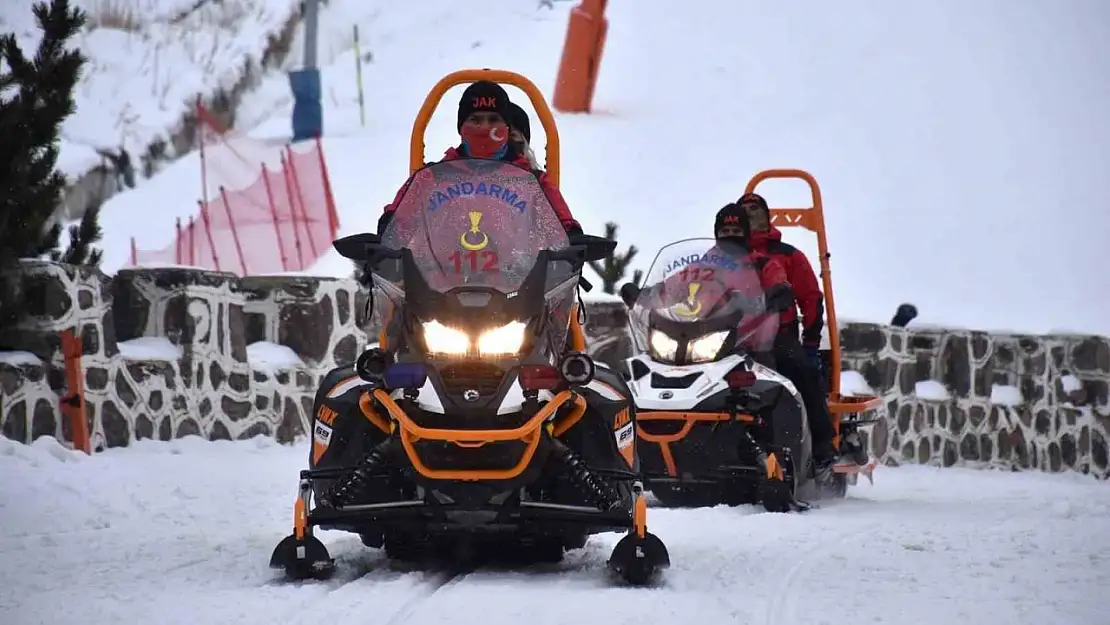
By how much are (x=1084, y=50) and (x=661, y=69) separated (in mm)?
10112

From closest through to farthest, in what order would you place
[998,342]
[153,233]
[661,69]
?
1. [998,342]
2. [153,233]
3. [661,69]

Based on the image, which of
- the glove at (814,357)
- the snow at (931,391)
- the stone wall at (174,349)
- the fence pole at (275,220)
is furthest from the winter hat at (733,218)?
the fence pole at (275,220)

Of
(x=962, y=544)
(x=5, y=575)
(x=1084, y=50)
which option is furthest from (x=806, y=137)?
(x=5, y=575)

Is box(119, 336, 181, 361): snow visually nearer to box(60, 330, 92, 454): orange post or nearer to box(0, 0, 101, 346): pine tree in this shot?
box(60, 330, 92, 454): orange post

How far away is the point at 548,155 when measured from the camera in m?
7.06

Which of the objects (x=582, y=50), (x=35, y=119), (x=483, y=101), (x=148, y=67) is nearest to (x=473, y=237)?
(x=483, y=101)

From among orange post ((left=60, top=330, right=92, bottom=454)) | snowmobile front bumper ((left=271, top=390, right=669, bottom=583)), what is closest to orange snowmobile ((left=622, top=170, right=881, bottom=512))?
orange post ((left=60, top=330, right=92, bottom=454))

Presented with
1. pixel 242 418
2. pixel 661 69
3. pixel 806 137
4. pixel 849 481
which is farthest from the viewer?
pixel 661 69

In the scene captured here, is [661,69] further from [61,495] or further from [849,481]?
[61,495]

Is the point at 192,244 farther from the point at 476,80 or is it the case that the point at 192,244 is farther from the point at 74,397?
the point at 476,80

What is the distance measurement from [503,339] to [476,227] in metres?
0.52

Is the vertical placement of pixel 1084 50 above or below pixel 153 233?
above

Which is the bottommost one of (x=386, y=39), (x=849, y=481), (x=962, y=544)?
(x=849, y=481)

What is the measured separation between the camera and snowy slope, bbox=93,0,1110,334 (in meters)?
26.3
